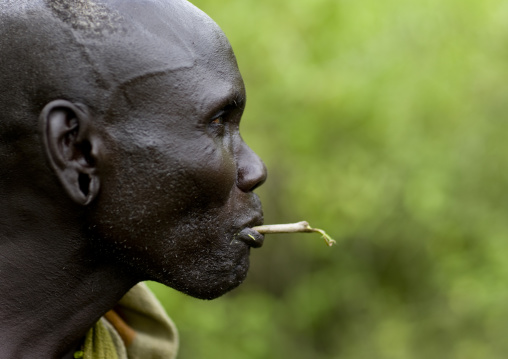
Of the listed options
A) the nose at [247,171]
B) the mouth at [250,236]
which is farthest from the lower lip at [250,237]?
the nose at [247,171]

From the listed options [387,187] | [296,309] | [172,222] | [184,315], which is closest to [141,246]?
[172,222]

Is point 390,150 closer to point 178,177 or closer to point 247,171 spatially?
point 247,171

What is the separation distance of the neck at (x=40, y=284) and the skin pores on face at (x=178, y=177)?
88 mm

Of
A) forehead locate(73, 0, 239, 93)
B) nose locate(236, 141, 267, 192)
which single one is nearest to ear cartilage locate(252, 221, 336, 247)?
nose locate(236, 141, 267, 192)

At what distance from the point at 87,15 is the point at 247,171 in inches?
23.1

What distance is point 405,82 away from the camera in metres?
6.32

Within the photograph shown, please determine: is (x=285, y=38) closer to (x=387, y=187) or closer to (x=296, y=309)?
(x=387, y=187)

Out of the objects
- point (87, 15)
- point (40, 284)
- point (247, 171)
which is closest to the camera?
point (87, 15)

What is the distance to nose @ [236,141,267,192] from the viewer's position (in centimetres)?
204

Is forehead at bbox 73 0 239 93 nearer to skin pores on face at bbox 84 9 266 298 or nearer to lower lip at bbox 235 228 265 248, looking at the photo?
skin pores on face at bbox 84 9 266 298

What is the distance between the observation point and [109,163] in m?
1.86

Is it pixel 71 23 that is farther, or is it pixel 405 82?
pixel 405 82

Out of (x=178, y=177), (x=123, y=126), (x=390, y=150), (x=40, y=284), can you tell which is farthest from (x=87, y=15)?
(x=390, y=150)

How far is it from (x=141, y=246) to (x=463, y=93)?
17.1 ft
